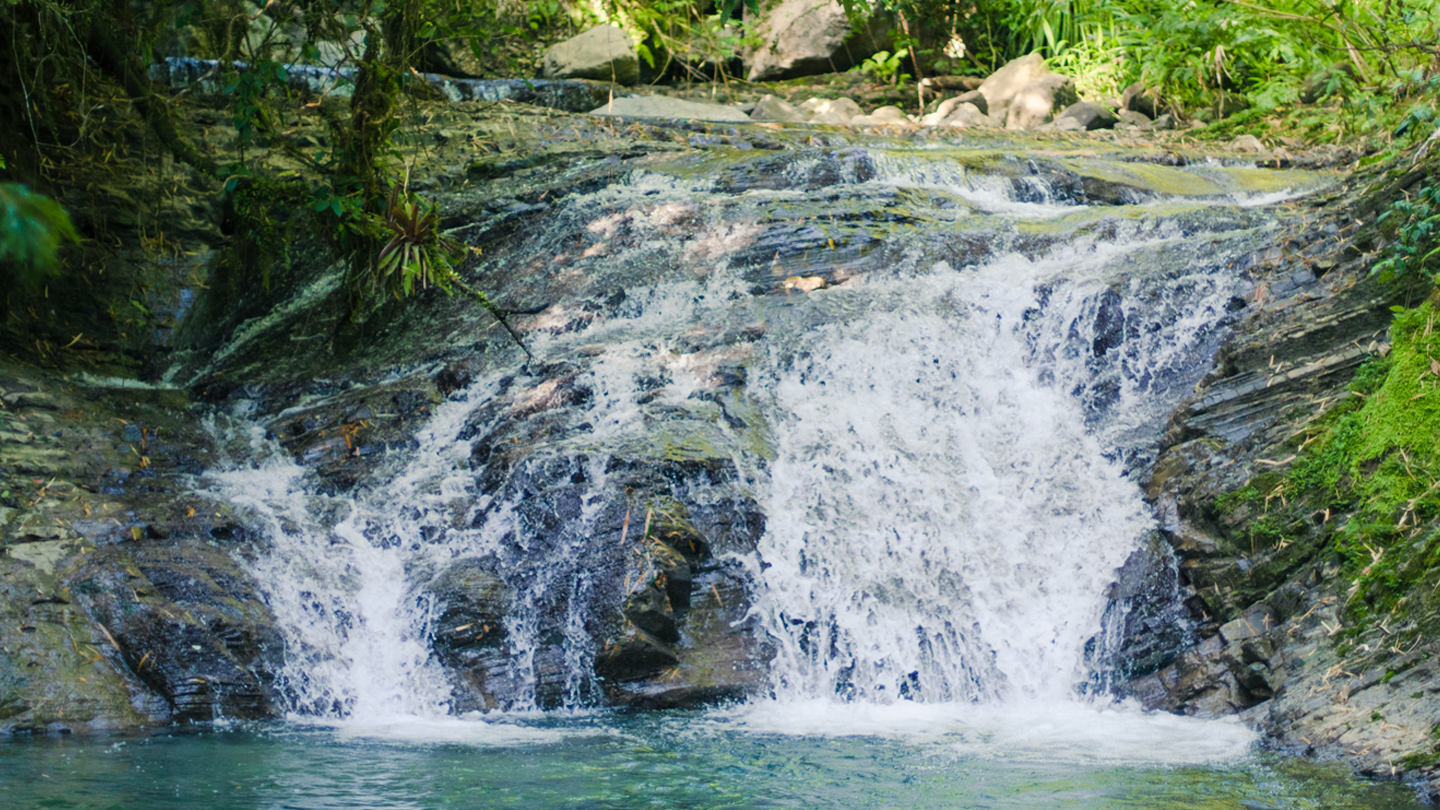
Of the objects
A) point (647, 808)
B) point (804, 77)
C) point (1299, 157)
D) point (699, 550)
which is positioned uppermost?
point (804, 77)

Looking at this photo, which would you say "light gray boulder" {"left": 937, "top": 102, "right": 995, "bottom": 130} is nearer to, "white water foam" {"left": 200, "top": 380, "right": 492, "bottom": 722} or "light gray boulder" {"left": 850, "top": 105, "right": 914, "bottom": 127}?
"light gray boulder" {"left": 850, "top": 105, "right": 914, "bottom": 127}

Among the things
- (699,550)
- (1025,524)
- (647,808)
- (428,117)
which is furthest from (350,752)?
(428,117)

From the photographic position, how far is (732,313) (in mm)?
7715

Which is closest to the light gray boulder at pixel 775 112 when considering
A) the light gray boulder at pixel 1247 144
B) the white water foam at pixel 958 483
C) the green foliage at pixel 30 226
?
the light gray boulder at pixel 1247 144

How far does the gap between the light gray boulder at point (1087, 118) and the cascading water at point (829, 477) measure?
5386 millimetres

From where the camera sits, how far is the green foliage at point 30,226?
54.7 inches

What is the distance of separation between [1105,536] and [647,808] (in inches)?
134

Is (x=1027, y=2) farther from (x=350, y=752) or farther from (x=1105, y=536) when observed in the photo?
(x=350, y=752)

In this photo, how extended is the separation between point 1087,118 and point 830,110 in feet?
11.8

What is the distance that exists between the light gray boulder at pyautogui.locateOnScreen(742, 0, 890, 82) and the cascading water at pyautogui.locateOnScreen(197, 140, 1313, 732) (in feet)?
30.6

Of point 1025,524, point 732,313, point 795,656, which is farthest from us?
point 732,313

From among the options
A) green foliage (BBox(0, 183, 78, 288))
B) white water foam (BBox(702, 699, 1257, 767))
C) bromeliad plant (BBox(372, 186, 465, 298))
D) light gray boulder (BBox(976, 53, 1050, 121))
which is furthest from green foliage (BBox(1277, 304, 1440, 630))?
light gray boulder (BBox(976, 53, 1050, 121))

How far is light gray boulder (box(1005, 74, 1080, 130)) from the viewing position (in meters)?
13.6

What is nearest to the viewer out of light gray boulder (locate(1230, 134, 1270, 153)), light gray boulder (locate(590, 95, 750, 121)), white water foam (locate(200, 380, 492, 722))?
white water foam (locate(200, 380, 492, 722))
